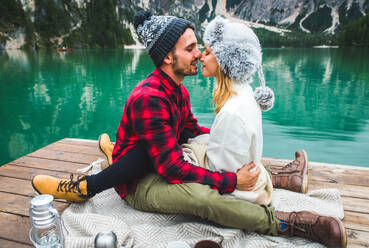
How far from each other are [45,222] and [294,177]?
8.45 ft

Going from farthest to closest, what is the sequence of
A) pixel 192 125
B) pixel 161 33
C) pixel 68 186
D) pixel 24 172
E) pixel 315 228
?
pixel 24 172 < pixel 192 125 < pixel 68 186 < pixel 161 33 < pixel 315 228

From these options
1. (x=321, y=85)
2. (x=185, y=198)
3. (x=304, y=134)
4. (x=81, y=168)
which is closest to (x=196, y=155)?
(x=185, y=198)

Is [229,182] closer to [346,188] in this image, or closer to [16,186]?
[346,188]

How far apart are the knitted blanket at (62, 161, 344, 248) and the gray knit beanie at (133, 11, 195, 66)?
1499mm

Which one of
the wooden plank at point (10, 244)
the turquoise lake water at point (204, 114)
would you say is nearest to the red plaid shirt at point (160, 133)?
the wooden plank at point (10, 244)

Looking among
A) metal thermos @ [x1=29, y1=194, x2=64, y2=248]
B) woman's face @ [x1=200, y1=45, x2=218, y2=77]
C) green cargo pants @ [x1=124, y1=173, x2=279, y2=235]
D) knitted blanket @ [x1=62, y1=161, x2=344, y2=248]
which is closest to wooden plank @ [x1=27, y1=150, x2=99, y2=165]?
knitted blanket @ [x1=62, y1=161, x2=344, y2=248]

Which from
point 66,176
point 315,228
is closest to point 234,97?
point 315,228

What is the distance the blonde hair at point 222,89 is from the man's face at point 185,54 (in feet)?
0.93

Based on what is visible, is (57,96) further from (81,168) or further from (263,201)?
(263,201)

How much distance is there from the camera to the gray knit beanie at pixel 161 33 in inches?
98.9

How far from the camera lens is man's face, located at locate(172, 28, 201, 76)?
8.41ft

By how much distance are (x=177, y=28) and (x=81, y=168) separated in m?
2.41

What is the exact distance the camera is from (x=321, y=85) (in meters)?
16.8

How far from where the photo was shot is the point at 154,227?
2.48m
